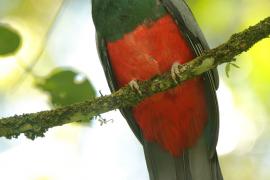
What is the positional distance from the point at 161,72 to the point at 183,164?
101 centimetres

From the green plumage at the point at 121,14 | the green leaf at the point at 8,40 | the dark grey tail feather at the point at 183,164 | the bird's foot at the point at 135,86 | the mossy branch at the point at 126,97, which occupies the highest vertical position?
the green plumage at the point at 121,14

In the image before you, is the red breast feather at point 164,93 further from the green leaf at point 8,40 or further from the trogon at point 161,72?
the green leaf at point 8,40

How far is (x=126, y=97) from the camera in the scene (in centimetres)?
436

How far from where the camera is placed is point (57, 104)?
4512mm

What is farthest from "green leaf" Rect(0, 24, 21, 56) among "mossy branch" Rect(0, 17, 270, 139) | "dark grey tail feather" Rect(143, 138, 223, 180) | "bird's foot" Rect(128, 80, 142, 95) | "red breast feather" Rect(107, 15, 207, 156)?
"dark grey tail feather" Rect(143, 138, 223, 180)

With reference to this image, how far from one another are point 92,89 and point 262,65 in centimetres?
303

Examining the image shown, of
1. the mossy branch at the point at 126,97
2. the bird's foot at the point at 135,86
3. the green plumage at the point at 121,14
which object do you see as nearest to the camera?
the mossy branch at the point at 126,97

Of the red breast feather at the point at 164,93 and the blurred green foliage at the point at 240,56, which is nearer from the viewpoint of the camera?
the red breast feather at the point at 164,93

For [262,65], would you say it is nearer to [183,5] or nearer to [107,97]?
[183,5]

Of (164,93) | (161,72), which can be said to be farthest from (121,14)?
(164,93)

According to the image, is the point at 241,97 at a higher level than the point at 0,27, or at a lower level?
higher

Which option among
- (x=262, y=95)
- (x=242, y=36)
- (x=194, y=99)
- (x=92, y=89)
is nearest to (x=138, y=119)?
(x=194, y=99)

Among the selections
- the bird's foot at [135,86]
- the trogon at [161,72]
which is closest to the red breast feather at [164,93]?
the trogon at [161,72]

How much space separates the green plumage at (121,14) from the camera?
16.6 ft
